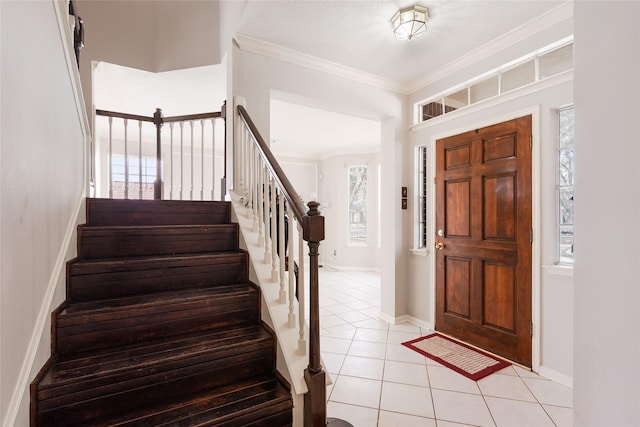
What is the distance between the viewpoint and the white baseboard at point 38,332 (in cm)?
98

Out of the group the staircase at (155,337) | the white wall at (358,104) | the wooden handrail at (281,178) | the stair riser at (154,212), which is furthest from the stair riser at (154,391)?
the white wall at (358,104)

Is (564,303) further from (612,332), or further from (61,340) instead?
(61,340)

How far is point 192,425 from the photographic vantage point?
1240 millimetres

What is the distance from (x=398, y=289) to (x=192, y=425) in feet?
8.80

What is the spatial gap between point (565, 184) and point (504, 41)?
135 cm

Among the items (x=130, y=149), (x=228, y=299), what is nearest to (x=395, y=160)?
(x=228, y=299)

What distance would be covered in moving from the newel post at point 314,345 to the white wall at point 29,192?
105cm

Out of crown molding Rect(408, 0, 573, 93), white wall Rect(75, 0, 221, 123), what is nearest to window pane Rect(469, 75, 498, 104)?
crown molding Rect(408, 0, 573, 93)

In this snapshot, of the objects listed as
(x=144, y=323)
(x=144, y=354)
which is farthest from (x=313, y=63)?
(x=144, y=354)

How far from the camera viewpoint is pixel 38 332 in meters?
1.19

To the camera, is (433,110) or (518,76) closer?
(518,76)

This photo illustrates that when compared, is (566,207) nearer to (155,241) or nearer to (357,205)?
(155,241)

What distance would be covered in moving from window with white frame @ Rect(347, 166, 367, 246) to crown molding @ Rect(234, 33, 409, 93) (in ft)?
11.9

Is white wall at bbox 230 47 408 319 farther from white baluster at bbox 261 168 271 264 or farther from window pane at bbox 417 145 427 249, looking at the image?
white baluster at bbox 261 168 271 264
